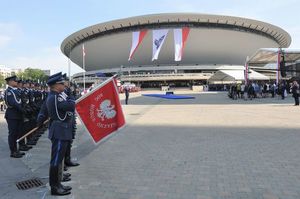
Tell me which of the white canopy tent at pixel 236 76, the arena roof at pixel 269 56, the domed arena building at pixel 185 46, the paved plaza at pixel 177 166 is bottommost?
the paved plaza at pixel 177 166

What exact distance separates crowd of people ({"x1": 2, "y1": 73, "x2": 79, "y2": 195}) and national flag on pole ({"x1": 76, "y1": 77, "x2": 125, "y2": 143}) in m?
0.24

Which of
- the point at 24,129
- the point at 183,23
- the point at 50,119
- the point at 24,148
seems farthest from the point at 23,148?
the point at 183,23

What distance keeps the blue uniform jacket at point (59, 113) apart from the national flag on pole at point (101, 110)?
0.92 m

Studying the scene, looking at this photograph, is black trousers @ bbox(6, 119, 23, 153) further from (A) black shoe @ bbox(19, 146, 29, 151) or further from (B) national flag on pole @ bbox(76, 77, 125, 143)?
(B) national flag on pole @ bbox(76, 77, 125, 143)

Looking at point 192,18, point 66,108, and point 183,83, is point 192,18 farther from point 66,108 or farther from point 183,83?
point 66,108

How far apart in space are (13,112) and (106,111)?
2933 mm

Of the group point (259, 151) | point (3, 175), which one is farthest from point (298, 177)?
point (3, 175)

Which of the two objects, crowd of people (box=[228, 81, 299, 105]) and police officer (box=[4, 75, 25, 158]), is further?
crowd of people (box=[228, 81, 299, 105])

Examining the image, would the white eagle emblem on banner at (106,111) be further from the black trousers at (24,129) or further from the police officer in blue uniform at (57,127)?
the black trousers at (24,129)

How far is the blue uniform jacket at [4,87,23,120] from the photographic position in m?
7.95

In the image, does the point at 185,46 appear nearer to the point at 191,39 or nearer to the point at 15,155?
the point at 191,39

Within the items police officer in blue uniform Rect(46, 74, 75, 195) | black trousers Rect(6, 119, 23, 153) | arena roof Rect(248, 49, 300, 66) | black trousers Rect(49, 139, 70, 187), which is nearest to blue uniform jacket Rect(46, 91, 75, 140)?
police officer in blue uniform Rect(46, 74, 75, 195)

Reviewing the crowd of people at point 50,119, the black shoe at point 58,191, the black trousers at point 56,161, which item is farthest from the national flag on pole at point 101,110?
the black shoe at point 58,191

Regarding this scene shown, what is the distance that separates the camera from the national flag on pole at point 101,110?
623 centimetres
